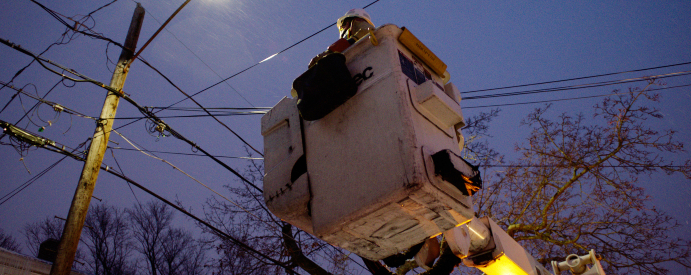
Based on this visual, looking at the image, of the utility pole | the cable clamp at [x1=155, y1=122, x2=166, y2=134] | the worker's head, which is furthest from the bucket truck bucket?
the cable clamp at [x1=155, y1=122, x2=166, y2=134]

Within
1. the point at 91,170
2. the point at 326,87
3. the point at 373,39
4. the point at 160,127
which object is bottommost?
the point at 326,87

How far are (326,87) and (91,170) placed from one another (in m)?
5.18

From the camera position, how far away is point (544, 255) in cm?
983

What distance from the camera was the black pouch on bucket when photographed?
3.74 metres

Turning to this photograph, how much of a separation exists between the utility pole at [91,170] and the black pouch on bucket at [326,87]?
4773 millimetres

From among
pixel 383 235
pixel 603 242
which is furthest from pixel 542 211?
pixel 383 235

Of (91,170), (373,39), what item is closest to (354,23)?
(373,39)

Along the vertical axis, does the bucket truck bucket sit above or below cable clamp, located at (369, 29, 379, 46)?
below

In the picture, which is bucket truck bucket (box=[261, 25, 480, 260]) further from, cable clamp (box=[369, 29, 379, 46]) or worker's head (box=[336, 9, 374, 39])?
worker's head (box=[336, 9, 374, 39])

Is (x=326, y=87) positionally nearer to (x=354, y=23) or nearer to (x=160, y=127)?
(x=354, y=23)

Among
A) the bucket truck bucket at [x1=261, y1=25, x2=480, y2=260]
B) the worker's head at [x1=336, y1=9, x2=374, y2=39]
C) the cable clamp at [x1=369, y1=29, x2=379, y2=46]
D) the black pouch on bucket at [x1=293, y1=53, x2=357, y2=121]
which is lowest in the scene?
the bucket truck bucket at [x1=261, y1=25, x2=480, y2=260]

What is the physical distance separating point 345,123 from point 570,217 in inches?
299

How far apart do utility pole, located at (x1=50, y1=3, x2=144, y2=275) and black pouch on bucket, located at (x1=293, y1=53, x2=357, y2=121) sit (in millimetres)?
4773

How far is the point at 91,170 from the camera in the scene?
279 inches
